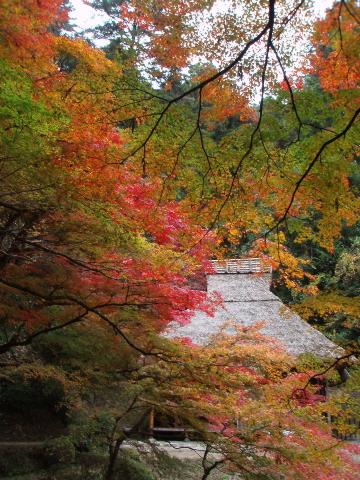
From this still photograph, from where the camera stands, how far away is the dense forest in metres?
3.02

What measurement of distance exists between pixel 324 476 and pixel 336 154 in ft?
14.0

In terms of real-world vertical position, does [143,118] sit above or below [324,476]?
above

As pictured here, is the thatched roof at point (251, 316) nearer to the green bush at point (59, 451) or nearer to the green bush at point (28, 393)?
the green bush at point (28, 393)

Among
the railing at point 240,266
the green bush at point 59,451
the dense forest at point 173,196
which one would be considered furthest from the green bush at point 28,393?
the railing at point 240,266

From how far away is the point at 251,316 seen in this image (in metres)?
11.7

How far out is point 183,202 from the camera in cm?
368

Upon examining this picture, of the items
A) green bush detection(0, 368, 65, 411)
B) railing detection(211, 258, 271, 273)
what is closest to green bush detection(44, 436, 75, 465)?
green bush detection(0, 368, 65, 411)

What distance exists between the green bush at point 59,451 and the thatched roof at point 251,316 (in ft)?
9.92

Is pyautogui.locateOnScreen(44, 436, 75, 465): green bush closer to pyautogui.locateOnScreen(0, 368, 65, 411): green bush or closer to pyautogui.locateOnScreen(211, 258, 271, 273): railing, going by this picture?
pyautogui.locateOnScreen(0, 368, 65, 411): green bush

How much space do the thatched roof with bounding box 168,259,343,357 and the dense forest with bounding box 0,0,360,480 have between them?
3373 mm

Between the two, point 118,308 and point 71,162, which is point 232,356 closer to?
point 118,308

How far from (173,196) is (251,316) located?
339 inches

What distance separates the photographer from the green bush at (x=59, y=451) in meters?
5.90

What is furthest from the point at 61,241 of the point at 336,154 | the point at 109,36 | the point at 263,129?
the point at 109,36
